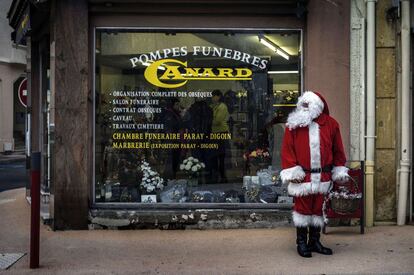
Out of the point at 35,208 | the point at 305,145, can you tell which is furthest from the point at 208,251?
the point at 35,208

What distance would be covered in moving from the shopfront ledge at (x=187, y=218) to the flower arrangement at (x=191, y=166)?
60cm

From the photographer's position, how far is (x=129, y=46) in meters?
8.33

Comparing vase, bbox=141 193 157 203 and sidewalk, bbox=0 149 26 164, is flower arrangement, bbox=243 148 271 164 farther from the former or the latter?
sidewalk, bbox=0 149 26 164

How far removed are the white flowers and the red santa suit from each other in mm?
2072

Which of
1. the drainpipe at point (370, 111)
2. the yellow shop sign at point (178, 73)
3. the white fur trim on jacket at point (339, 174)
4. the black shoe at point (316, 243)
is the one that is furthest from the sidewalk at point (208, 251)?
the yellow shop sign at point (178, 73)

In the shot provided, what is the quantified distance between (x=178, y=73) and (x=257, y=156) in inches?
64.7

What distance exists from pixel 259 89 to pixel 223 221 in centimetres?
195

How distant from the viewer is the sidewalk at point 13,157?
23.1m

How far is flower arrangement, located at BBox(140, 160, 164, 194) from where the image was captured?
8398mm

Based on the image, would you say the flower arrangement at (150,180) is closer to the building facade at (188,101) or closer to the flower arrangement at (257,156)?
the building facade at (188,101)

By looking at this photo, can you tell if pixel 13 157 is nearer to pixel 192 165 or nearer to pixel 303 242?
pixel 192 165

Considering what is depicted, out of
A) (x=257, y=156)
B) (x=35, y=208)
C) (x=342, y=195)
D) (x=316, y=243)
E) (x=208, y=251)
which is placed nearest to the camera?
(x=35, y=208)

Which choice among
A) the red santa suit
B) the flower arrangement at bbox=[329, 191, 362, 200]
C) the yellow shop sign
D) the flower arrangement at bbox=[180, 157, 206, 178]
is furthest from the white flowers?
the red santa suit

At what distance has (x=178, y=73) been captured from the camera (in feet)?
27.4
